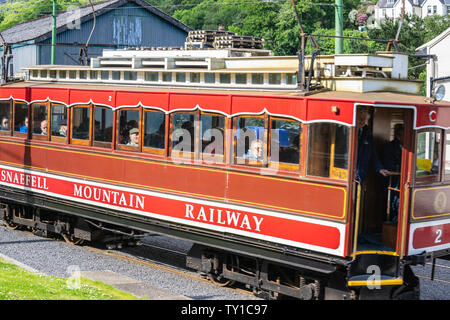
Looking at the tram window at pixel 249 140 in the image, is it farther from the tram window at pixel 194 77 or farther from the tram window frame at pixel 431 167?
the tram window frame at pixel 431 167

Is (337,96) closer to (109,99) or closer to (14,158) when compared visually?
(109,99)

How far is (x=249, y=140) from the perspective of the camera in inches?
395

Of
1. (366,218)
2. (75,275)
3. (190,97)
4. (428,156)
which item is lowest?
(75,275)

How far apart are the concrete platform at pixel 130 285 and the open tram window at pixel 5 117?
4701 millimetres

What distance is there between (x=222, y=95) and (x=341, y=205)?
2.55 meters

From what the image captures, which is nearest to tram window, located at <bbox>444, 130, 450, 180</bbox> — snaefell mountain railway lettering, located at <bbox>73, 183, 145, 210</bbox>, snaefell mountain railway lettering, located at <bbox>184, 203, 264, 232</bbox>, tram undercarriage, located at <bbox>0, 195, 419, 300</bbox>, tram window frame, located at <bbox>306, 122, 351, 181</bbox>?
tram undercarriage, located at <bbox>0, 195, 419, 300</bbox>

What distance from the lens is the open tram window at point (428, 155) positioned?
9.25 m

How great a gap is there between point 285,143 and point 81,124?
4.72 m

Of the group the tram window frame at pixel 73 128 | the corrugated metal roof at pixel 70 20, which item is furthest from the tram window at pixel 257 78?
the corrugated metal roof at pixel 70 20

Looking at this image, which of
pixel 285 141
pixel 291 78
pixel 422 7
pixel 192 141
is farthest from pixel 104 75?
pixel 422 7

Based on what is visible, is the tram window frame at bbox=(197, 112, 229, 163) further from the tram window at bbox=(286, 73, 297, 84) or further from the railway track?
the railway track

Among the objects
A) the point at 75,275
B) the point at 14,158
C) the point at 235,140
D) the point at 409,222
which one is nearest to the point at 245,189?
the point at 235,140

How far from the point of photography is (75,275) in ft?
36.1

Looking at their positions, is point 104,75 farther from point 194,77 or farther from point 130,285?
→ point 130,285
